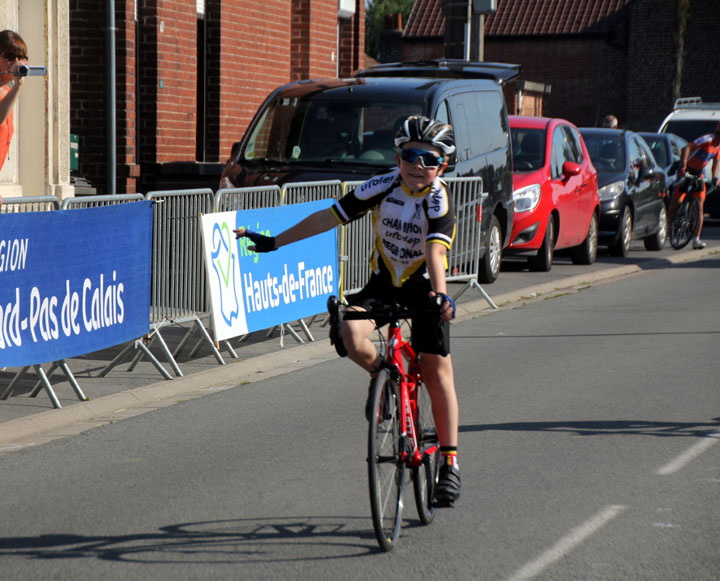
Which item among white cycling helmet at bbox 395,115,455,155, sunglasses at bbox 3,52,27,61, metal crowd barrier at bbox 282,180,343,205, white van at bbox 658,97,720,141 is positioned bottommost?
metal crowd barrier at bbox 282,180,343,205

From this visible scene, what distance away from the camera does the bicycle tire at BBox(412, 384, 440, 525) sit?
5.56 metres

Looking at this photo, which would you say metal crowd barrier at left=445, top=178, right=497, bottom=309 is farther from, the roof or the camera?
the roof

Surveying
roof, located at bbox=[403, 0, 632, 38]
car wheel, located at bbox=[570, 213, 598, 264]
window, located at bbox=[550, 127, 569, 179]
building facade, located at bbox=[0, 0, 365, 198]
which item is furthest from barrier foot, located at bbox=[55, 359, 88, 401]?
roof, located at bbox=[403, 0, 632, 38]

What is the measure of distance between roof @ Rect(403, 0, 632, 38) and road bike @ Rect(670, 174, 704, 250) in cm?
3099

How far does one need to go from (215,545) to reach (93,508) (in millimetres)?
885

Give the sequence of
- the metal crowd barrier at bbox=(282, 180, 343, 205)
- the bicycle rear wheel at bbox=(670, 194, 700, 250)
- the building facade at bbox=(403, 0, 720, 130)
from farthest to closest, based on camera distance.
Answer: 1. the building facade at bbox=(403, 0, 720, 130)
2. the bicycle rear wheel at bbox=(670, 194, 700, 250)
3. the metal crowd barrier at bbox=(282, 180, 343, 205)

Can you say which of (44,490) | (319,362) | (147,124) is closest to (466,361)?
(319,362)

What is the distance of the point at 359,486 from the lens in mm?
6348

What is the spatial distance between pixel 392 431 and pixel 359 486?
112 centimetres

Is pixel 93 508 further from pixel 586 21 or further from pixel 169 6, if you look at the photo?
pixel 586 21

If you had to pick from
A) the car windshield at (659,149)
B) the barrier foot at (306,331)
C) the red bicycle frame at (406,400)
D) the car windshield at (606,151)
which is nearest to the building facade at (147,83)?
the barrier foot at (306,331)

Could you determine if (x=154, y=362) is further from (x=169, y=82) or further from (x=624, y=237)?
(x=624, y=237)

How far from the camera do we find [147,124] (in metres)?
18.2

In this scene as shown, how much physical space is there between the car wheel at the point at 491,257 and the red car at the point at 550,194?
39.1 inches
